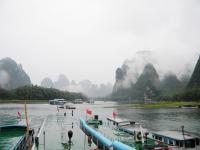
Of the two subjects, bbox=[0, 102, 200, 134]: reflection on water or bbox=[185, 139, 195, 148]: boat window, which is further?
bbox=[0, 102, 200, 134]: reflection on water

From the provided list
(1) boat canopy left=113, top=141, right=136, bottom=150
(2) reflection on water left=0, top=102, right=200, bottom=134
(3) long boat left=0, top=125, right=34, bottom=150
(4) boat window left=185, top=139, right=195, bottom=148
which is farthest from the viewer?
(2) reflection on water left=0, top=102, right=200, bottom=134

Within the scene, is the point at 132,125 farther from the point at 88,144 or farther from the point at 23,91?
the point at 23,91

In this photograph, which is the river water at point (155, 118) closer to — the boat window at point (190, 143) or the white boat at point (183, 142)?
the white boat at point (183, 142)

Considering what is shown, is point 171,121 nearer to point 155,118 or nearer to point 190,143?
point 155,118

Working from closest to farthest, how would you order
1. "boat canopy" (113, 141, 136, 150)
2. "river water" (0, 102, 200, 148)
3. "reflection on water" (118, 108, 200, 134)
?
"boat canopy" (113, 141, 136, 150), "reflection on water" (118, 108, 200, 134), "river water" (0, 102, 200, 148)

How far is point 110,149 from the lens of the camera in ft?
93.5

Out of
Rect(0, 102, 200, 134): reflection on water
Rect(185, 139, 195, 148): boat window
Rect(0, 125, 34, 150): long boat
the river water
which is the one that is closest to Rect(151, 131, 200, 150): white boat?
Rect(185, 139, 195, 148): boat window

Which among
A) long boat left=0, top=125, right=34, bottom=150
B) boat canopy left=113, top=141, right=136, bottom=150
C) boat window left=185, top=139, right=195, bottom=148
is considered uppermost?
boat canopy left=113, top=141, right=136, bottom=150

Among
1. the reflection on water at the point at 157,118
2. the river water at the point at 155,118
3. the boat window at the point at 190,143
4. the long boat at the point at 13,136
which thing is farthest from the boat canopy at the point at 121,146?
the reflection on water at the point at 157,118

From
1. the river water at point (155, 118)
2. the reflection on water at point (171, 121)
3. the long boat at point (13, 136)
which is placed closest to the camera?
the long boat at point (13, 136)

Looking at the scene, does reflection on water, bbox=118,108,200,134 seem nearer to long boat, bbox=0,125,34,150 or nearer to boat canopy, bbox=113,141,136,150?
long boat, bbox=0,125,34,150

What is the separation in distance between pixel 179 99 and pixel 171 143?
131 meters

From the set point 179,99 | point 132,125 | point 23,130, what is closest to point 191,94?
point 179,99

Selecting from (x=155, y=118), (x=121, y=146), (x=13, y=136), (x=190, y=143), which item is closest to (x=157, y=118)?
(x=155, y=118)
